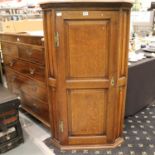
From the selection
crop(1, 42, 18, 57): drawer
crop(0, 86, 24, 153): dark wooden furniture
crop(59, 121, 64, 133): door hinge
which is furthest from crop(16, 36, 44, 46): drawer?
crop(59, 121, 64, 133): door hinge

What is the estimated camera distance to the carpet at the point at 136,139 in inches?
70.4

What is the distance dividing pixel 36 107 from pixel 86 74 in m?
0.92

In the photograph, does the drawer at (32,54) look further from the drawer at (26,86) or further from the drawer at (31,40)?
the drawer at (26,86)

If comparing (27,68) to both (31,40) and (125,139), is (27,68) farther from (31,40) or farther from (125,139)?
(125,139)

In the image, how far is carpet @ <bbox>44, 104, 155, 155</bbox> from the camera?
179 centimetres

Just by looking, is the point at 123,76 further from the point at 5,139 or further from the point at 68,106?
the point at 5,139

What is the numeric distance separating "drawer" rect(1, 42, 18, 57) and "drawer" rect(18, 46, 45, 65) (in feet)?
0.33

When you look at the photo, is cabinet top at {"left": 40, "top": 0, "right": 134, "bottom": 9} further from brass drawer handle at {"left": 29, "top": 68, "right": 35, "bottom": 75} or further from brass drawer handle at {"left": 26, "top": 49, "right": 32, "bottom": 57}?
brass drawer handle at {"left": 29, "top": 68, "right": 35, "bottom": 75}

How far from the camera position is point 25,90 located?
2.27m

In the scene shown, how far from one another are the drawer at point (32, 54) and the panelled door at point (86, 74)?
33cm

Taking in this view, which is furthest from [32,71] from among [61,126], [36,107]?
[61,126]

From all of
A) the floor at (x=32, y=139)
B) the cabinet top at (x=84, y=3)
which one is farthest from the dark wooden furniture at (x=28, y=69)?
the cabinet top at (x=84, y=3)

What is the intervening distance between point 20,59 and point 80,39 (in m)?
1.01

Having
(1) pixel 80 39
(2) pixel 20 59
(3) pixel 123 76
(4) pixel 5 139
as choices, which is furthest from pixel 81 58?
(4) pixel 5 139
